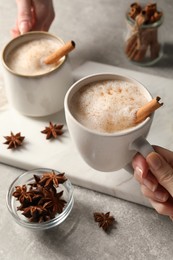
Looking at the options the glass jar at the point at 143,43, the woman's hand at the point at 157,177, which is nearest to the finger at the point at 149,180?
the woman's hand at the point at 157,177

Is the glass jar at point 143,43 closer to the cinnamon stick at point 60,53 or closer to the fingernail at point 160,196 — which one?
the cinnamon stick at point 60,53

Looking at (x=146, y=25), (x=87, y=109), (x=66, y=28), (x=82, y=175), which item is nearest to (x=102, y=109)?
(x=87, y=109)

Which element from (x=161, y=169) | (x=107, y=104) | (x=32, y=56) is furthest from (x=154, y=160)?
(x=32, y=56)

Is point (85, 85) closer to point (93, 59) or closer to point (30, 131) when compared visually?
point (30, 131)

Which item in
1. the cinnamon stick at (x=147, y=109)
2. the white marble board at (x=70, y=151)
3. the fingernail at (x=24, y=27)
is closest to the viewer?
the cinnamon stick at (x=147, y=109)

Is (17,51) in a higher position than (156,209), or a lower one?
higher

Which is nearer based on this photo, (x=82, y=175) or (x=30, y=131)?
(x=82, y=175)

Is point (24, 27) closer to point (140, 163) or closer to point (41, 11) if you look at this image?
point (41, 11)
